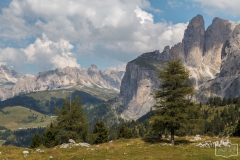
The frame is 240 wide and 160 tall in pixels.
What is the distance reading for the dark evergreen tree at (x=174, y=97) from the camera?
45.1 m

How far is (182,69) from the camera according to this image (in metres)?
47.8

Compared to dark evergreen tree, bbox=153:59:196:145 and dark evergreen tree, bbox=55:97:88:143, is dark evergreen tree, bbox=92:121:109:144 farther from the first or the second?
dark evergreen tree, bbox=153:59:196:145

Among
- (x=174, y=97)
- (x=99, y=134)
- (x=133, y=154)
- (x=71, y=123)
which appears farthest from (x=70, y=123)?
(x=133, y=154)

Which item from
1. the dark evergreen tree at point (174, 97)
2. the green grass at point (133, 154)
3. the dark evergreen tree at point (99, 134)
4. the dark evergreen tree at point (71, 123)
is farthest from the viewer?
the dark evergreen tree at point (99, 134)

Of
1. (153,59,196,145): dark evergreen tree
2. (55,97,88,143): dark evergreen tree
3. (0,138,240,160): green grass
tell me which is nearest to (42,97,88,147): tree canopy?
(55,97,88,143): dark evergreen tree

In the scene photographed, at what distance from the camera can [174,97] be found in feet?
154

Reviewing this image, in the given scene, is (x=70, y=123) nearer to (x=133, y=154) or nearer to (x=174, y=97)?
(x=174, y=97)

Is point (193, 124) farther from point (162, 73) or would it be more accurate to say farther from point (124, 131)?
point (124, 131)

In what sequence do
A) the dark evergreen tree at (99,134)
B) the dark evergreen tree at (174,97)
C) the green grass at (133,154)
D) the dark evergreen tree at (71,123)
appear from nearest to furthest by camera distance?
1. the green grass at (133,154)
2. the dark evergreen tree at (174,97)
3. the dark evergreen tree at (71,123)
4. the dark evergreen tree at (99,134)

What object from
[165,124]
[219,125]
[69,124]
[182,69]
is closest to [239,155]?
[165,124]

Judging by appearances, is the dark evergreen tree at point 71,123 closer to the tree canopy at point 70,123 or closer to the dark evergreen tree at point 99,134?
the tree canopy at point 70,123

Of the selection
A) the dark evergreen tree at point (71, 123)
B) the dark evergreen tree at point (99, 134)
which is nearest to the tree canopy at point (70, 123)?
the dark evergreen tree at point (71, 123)

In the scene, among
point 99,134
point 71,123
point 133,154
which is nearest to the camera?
point 133,154

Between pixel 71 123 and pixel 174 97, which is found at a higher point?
pixel 174 97
